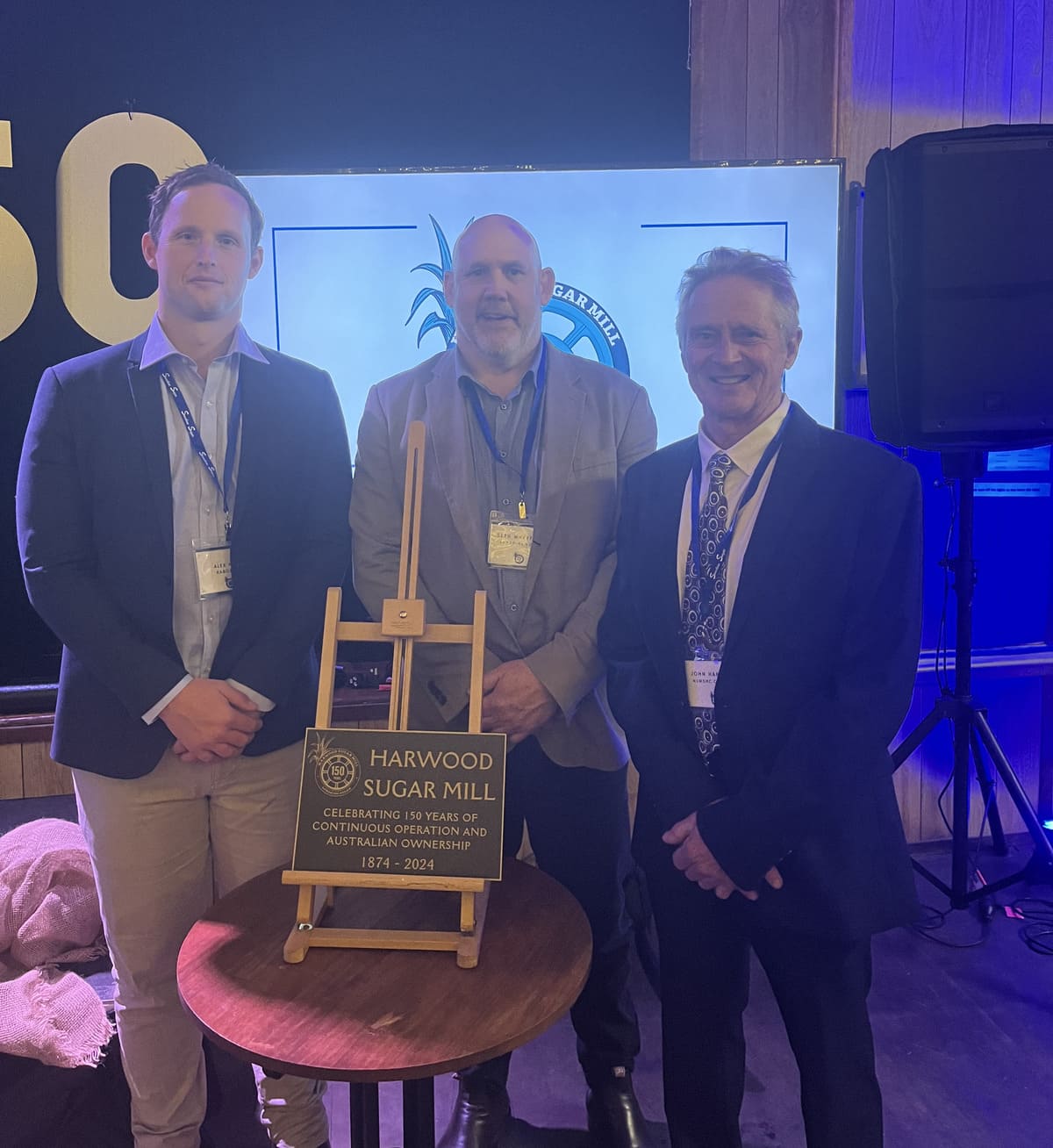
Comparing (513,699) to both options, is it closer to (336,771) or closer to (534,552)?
(534,552)

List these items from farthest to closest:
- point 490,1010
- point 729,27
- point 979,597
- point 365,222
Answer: point 979,597
point 729,27
point 365,222
point 490,1010

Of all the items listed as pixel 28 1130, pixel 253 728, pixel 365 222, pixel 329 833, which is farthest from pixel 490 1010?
pixel 365 222

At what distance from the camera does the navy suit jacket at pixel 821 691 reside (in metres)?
1.24

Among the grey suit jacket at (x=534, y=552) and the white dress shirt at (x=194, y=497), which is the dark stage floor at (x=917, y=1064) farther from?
the white dress shirt at (x=194, y=497)

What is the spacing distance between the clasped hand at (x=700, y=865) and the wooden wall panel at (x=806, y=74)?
7.69ft

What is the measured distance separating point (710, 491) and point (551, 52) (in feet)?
6.48

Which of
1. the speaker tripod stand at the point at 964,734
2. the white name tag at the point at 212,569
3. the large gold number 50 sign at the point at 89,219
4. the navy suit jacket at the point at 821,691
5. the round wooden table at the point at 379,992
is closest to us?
the round wooden table at the point at 379,992

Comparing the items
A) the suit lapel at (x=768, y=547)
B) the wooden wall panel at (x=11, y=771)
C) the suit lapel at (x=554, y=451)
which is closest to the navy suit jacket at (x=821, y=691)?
the suit lapel at (x=768, y=547)

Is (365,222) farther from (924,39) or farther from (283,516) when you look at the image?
(924,39)

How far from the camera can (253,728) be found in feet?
4.67

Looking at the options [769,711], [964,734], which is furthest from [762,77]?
[769,711]

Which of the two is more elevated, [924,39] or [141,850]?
[924,39]

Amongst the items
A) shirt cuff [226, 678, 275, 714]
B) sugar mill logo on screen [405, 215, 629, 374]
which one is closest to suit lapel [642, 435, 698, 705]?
shirt cuff [226, 678, 275, 714]

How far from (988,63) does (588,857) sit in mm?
2968
